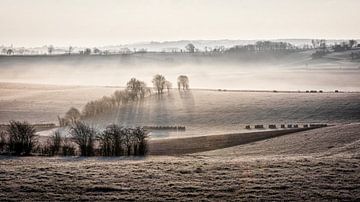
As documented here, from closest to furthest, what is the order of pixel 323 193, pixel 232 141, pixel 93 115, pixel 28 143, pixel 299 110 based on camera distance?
pixel 323 193
pixel 28 143
pixel 232 141
pixel 299 110
pixel 93 115

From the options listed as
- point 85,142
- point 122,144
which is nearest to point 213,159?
point 122,144

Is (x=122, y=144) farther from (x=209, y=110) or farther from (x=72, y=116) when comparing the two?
(x=209, y=110)

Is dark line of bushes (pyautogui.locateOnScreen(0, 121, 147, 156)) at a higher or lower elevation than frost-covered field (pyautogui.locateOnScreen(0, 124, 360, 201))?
lower

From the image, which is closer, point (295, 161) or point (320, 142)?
point (295, 161)

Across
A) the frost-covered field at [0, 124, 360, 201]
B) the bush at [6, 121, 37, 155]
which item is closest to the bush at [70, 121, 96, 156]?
the bush at [6, 121, 37, 155]

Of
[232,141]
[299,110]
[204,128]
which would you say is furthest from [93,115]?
[232,141]

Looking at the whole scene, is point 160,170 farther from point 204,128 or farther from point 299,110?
point 299,110

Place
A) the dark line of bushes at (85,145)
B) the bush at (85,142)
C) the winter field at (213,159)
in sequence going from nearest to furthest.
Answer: the winter field at (213,159) < the dark line of bushes at (85,145) < the bush at (85,142)

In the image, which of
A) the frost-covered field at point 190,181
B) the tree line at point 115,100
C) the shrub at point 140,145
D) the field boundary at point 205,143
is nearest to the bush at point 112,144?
the shrub at point 140,145

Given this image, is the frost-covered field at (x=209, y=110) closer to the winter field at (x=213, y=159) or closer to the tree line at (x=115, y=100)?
the winter field at (x=213, y=159)

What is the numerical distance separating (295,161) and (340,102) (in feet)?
185

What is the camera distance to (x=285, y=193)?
1862 centimetres

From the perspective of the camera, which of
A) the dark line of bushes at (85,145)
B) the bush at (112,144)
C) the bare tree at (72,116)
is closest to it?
the dark line of bushes at (85,145)

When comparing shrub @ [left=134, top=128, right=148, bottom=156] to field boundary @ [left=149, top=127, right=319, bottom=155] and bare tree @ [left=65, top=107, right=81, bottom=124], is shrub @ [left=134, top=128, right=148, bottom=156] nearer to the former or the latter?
field boundary @ [left=149, top=127, right=319, bottom=155]
